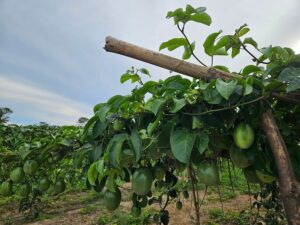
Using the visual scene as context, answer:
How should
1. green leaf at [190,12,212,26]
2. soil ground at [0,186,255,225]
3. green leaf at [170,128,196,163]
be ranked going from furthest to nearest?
1. soil ground at [0,186,255,225]
2. green leaf at [190,12,212,26]
3. green leaf at [170,128,196,163]

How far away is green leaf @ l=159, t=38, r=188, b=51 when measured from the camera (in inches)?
51.0

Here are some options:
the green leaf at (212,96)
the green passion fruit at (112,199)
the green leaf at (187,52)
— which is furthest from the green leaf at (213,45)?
the green passion fruit at (112,199)

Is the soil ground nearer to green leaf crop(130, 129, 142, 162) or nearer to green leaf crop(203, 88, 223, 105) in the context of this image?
green leaf crop(130, 129, 142, 162)

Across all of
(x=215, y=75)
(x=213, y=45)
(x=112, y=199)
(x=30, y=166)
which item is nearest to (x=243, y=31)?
(x=213, y=45)

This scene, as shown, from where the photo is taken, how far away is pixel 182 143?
1.11 meters

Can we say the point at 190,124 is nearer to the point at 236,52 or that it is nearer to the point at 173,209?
Answer: the point at 236,52

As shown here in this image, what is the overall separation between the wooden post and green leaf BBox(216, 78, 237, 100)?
4.6 inches

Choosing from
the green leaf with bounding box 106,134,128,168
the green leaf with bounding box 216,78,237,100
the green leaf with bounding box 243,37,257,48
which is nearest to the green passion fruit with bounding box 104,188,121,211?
the green leaf with bounding box 106,134,128,168

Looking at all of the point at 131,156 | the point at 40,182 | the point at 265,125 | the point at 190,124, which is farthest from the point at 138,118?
the point at 40,182

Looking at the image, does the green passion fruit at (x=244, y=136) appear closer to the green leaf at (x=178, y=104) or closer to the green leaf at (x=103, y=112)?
the green leaf at (x=178, y=104)

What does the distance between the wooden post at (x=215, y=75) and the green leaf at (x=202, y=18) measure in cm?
16

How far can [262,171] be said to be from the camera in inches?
52.4

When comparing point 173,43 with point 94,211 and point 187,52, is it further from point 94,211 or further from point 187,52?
point 94,211

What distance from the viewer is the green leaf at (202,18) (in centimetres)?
119
